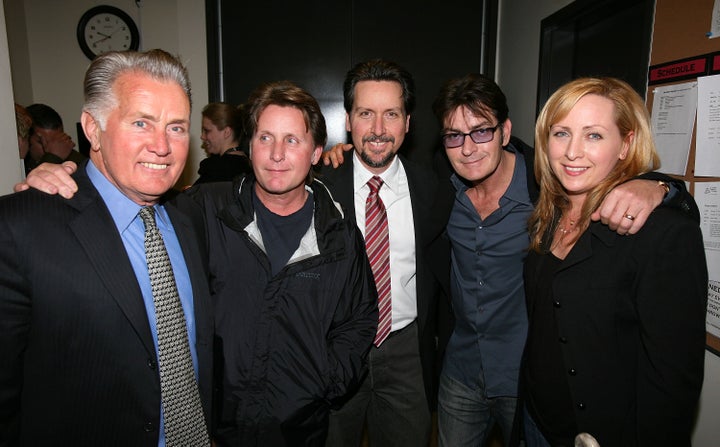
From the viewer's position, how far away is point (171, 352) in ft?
4.26

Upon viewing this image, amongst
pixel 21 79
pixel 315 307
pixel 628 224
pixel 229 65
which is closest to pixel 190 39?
pixel 229 65

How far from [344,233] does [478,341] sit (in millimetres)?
793

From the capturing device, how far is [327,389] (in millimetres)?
1632

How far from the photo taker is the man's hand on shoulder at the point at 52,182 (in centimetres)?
119

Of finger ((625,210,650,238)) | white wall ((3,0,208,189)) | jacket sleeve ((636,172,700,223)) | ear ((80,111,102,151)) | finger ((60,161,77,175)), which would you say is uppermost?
white wall ((3,0,208,189))

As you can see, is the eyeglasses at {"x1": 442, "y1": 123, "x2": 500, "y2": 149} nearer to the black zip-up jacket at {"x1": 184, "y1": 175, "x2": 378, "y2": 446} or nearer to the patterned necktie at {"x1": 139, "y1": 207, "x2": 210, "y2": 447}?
the black zip-up jacket at {"x1": 184, "y1": 175, "x2": 378, "y2": 446}

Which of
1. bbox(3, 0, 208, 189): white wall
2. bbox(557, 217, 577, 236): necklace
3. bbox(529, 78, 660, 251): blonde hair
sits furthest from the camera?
bbox(3, 0, 208, 189): white wall

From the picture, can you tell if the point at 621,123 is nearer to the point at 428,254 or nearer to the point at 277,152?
the point at 428,254

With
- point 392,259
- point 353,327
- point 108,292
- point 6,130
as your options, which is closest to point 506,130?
point 392,259

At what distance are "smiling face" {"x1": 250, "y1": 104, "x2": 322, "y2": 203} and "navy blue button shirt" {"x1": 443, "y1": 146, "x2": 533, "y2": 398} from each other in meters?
0.84

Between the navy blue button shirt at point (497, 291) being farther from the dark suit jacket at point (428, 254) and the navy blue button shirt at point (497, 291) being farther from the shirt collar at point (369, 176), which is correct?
the shirt collar at point (369, 176)

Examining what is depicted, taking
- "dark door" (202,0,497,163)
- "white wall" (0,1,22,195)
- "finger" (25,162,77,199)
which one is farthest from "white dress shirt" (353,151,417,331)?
"dark door" (202,0,497,163)

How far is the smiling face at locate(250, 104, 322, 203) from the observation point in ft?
5.44

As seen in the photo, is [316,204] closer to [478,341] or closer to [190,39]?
[478,341]
